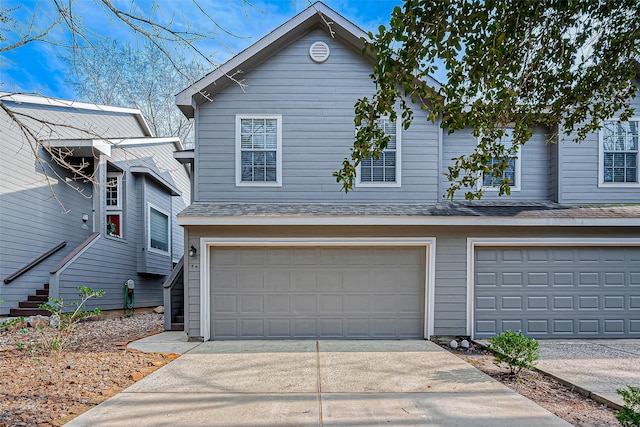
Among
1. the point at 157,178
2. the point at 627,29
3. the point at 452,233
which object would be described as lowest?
the point at 452,233

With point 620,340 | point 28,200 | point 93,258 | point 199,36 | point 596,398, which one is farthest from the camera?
point 93,258

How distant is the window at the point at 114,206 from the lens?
34.4 ft

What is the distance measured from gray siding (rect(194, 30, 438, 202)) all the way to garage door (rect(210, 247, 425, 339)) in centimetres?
111

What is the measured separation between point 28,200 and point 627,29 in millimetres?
10791

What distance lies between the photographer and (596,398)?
13.4 ft

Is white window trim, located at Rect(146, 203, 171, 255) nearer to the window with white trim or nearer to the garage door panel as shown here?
the window with white trim

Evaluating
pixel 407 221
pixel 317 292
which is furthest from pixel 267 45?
pixel 317 292

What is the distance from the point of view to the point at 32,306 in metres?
8.21

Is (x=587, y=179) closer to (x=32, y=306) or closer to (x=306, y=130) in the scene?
(x=306, y=130)

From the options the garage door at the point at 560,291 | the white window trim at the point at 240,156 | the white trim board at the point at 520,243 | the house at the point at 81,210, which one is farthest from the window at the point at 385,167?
the house at the point at 81,210

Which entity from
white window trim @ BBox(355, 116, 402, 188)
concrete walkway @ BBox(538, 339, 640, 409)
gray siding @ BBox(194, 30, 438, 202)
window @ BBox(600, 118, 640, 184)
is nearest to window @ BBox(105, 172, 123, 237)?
gray siding @ BBox(194, 30, 438, 202)

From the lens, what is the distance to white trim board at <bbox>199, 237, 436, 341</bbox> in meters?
6.96

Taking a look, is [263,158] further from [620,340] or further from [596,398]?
[620,340]

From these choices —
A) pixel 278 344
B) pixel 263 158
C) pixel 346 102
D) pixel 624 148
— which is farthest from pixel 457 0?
pixel 624 148
